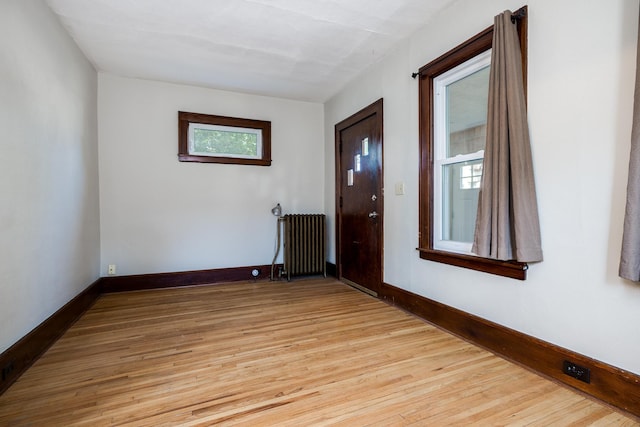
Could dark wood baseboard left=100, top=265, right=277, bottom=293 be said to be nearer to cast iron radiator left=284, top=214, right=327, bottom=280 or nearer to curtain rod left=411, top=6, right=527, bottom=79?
cast iron radiator left=284, top=214, right=327, bottom=280

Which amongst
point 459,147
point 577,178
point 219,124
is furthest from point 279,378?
point 219,124

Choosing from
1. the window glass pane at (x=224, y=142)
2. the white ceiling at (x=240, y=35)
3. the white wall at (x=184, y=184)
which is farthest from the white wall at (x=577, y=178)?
the window glass pane at (x=224, y=142)

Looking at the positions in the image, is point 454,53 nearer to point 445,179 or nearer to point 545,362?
point 445,179

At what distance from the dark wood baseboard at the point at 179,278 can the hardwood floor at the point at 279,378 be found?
866 mm

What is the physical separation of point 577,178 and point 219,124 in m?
3.65

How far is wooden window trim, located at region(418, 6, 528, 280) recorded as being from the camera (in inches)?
80.4

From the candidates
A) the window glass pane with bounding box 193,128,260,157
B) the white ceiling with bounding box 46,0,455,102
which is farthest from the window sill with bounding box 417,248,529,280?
the window glass pane with bounding box 193,128,260,157

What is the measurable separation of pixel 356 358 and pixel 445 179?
5.17 feet

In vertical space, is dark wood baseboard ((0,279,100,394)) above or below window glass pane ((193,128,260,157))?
below

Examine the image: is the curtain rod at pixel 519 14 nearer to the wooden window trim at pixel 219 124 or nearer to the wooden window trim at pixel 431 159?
the wooden window trim at pixel 431 159

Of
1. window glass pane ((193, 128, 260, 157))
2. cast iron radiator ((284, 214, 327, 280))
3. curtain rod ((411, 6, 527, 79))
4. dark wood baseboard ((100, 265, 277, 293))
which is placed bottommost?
dark wood baseboard ((100, 265, 277, 293))

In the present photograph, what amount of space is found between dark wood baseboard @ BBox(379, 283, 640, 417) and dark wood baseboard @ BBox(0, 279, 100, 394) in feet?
8.92

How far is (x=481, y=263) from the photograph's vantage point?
2.09 m

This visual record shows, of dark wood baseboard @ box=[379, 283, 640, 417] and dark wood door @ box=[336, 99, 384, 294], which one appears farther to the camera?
dark wood door @ box=[336, 99, 384, 294]
